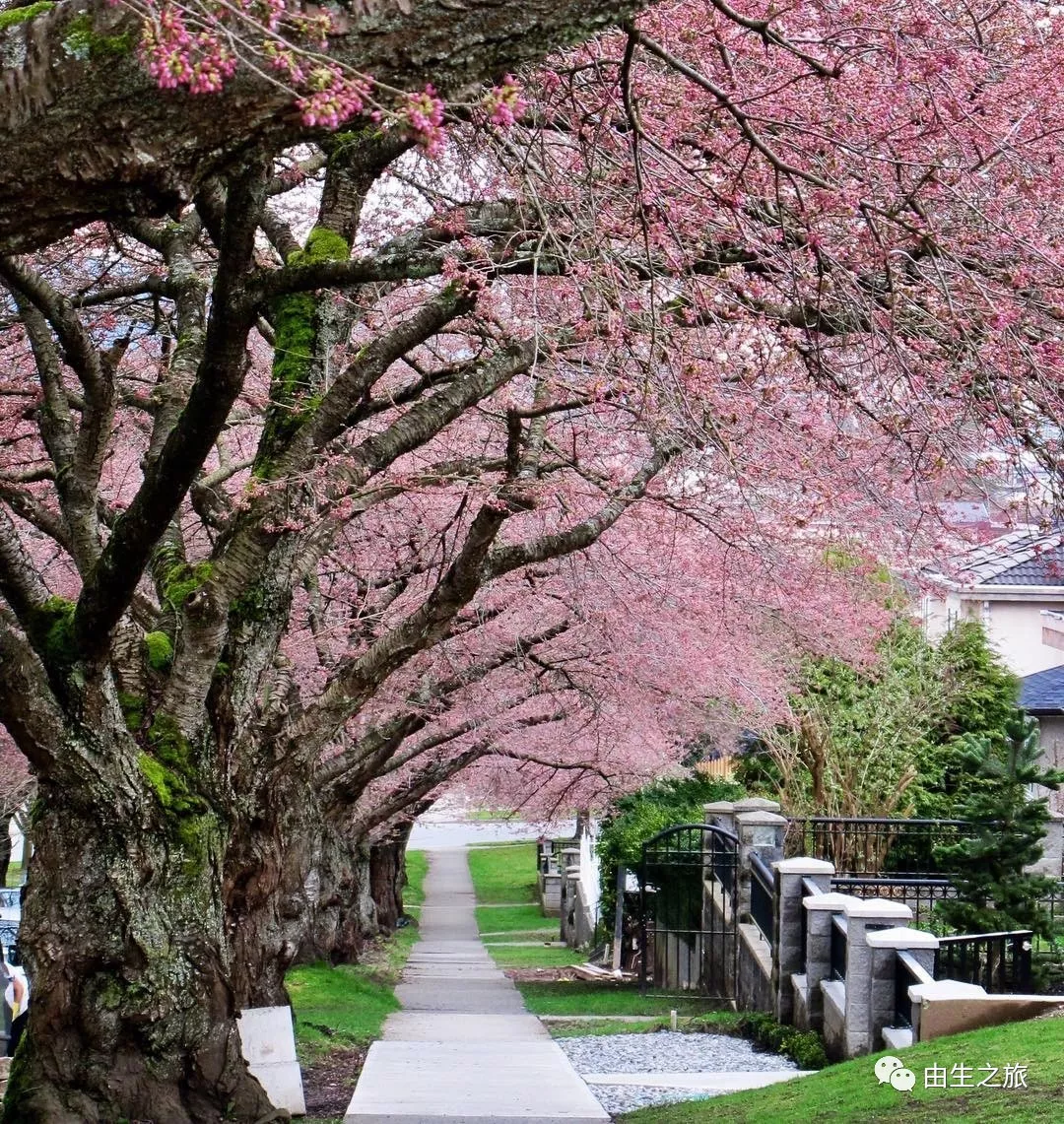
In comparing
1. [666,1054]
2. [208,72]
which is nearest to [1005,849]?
[666,1054]

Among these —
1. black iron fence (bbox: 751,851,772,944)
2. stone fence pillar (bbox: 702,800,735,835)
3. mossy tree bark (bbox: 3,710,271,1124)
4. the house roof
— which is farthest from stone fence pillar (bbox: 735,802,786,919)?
mossy tree bark (bbox: 3,710,271,1124)

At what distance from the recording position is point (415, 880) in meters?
56.2

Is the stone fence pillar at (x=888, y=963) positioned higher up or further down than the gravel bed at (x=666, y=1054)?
higher up

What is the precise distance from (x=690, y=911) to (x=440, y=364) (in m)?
11.0

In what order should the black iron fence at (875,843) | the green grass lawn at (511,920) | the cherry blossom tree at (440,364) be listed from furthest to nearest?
the green grass lawn at (511,920)
the black iron fence at (875,843)
the cherry blossom tree at (440,364)

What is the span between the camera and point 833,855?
21922 mm

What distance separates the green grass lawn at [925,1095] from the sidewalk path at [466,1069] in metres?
0.87

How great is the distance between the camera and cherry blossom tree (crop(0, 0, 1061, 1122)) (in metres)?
6.00

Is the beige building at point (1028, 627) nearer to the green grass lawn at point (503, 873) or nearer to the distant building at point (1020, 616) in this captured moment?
the distant building at point (1020, 616)

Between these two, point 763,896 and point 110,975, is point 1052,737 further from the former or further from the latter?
point 110,975

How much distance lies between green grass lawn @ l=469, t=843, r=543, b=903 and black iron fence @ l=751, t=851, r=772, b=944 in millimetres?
25707

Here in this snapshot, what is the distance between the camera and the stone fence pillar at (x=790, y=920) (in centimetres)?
1373

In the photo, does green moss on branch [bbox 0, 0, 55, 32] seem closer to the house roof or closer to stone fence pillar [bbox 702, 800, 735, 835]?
the house roof

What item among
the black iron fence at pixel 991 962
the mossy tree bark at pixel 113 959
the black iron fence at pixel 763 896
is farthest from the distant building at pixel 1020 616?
the mossy tree bark at pixel 113 959
